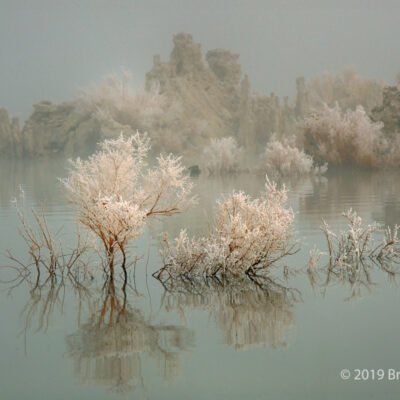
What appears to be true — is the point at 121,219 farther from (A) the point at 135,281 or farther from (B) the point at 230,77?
(B) the point at 230,77

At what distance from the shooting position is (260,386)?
10.2 ft

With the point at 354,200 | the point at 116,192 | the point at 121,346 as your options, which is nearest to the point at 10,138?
the point at 354,200

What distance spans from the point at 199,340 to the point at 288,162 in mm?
13862

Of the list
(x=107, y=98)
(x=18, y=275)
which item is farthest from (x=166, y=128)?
(x=18, y=275)

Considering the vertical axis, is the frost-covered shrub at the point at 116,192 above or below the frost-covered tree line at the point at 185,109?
below

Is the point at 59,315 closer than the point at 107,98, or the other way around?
the point at 59,315

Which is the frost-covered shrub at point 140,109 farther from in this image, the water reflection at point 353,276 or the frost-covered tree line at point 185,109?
the water reflection at point 353,276

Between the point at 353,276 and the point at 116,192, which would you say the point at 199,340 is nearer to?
the point at 353,276

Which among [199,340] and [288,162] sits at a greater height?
[288,162]

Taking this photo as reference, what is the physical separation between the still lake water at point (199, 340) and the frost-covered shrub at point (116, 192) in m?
0.44

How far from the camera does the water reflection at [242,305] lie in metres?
3.88

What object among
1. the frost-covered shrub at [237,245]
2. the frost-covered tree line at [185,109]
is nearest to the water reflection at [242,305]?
the frost-covered shrub at [237,245]

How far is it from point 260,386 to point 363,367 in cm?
59

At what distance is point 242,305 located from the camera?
4551 millimetres
